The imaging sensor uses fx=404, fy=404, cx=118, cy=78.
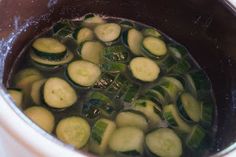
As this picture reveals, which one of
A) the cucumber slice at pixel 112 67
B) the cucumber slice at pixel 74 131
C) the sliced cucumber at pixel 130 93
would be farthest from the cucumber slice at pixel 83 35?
the cucumber slice at pixel 74 131

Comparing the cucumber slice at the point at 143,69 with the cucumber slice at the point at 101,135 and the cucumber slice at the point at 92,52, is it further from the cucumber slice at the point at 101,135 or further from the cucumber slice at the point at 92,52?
the cucumber slice at the point at 101,135

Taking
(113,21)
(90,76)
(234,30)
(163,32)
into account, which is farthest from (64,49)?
(234,30)

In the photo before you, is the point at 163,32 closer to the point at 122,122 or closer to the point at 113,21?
the point at 113,21

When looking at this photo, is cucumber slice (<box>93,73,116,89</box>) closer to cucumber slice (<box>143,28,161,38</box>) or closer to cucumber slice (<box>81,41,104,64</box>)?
cucumber slice (<box>81,41,104,64</box>)

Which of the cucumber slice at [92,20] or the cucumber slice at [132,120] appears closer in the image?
the cucumber slice at [132,120]

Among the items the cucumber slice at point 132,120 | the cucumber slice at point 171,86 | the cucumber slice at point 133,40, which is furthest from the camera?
the cucumber slice at point 133,40

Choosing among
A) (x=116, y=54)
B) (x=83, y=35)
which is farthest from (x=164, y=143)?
(x=83, y=35)

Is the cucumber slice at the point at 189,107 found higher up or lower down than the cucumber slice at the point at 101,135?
higher up
